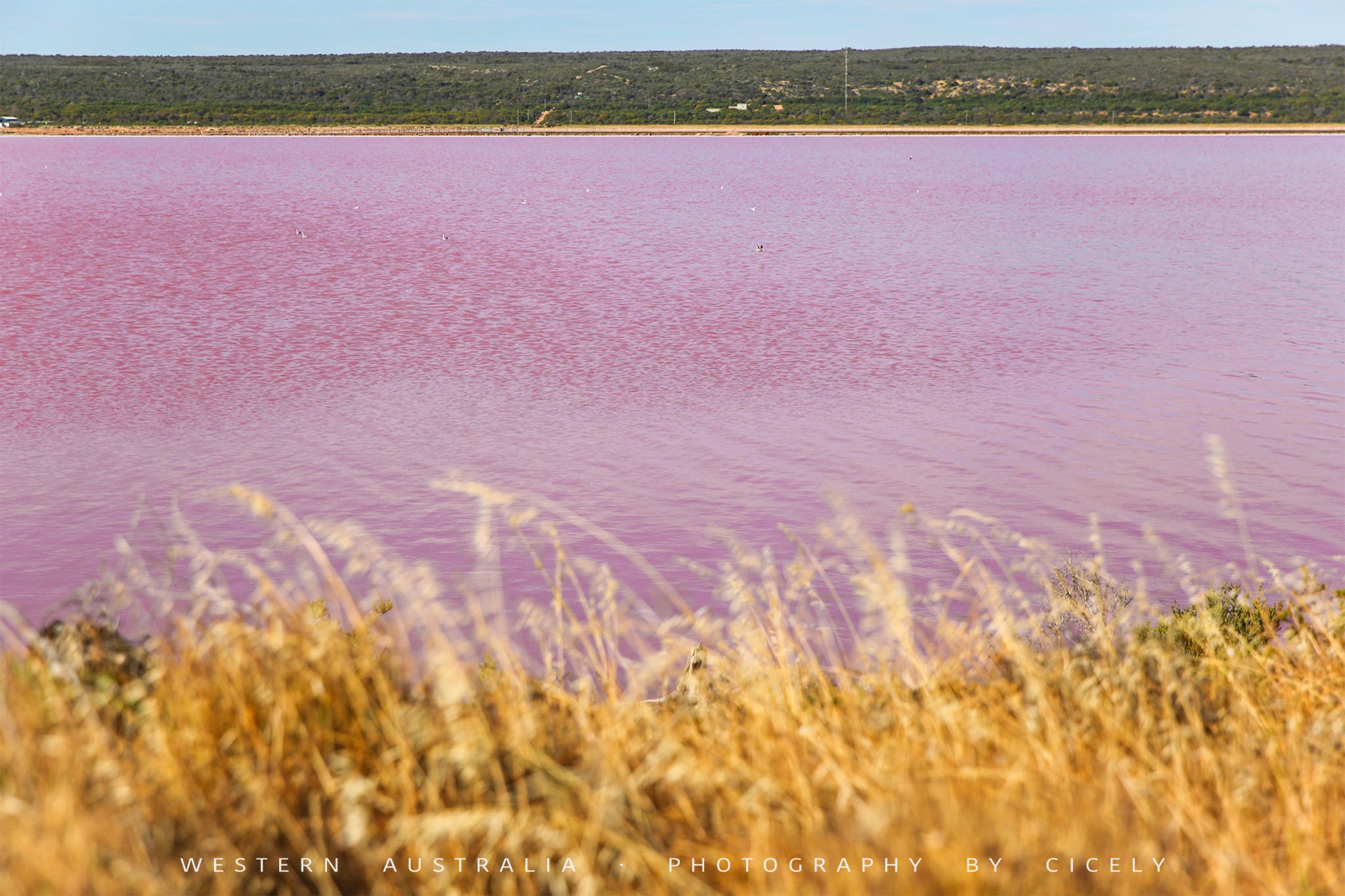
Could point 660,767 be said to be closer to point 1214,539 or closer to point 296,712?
point 296,712

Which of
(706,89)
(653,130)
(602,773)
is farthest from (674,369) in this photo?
(706,89)

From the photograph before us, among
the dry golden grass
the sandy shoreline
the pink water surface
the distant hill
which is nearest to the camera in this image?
the dry golden grass

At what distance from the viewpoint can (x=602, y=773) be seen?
2.94m

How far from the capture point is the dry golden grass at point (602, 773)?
8.45 ft

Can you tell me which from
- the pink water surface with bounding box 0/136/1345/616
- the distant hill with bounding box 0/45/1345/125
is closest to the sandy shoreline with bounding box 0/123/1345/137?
the distant hill with bounding box 0/45/1345/125

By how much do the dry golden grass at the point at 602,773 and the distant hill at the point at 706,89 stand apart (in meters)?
102

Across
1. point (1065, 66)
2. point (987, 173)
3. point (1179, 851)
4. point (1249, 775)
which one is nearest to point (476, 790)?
point (1179, 851)

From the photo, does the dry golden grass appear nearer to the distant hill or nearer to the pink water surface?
the pink water surface

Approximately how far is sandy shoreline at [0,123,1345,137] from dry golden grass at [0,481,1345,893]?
91.8 metres

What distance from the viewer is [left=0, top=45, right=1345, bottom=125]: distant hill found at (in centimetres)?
10200

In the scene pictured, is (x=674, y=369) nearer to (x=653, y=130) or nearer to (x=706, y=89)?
(x=653, y=130)

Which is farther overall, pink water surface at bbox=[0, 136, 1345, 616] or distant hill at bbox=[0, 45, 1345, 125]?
distant hill at bbox=[0, 45, 1345, 125]

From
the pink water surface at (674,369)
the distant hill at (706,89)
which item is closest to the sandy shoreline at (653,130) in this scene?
the distant hill at (706,89)

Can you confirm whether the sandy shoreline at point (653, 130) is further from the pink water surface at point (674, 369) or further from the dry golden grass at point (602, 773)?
the dry golden grass at point (602, 773)
